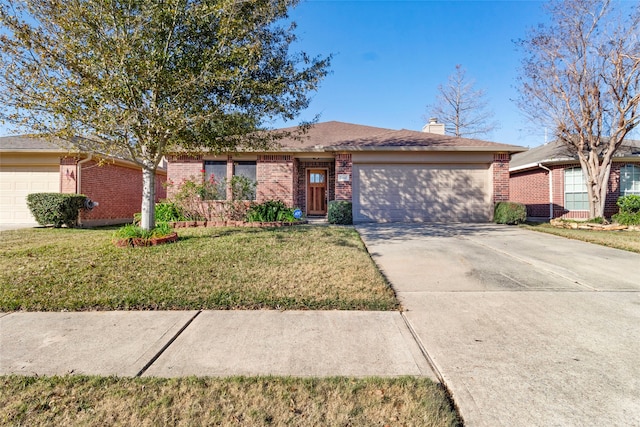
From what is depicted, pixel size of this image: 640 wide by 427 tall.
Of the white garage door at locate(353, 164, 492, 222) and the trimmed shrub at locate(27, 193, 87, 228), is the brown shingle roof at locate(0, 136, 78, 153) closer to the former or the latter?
the trimmed shrub at locate(27, 193, 87, 228)

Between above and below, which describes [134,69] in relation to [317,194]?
above

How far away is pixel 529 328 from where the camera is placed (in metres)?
3.05

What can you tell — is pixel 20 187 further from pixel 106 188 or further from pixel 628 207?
pixel 628 207

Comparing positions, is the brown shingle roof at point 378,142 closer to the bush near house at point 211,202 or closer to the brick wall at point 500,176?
the brick wall at point 500,176

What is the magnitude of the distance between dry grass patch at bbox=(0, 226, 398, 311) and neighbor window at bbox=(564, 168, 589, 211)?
1245 cm

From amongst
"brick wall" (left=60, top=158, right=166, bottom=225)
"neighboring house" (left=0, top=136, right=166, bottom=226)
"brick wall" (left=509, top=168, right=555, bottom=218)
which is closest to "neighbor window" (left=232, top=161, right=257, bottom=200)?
"brick wall" (left=60, top=158, right=166, bottom=225)

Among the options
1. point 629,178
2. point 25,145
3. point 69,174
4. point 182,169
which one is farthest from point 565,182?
point 25,145

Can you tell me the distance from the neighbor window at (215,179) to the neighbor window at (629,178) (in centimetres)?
1628

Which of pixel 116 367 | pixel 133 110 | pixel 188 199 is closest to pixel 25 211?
pixel 188 199

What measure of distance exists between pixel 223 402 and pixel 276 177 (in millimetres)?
10450

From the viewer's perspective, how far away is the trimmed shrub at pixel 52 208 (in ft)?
33.1

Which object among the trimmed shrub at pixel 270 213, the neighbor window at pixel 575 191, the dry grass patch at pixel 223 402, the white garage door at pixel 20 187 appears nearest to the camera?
the dry grass patch at pixel 223 402

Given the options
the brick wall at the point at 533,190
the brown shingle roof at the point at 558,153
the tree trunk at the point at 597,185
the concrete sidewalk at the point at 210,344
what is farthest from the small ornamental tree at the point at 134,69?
the brick wall at the point at 533,190

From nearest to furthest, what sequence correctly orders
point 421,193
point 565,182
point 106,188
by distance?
point 421,193 < point 106,188 < point 565,182
